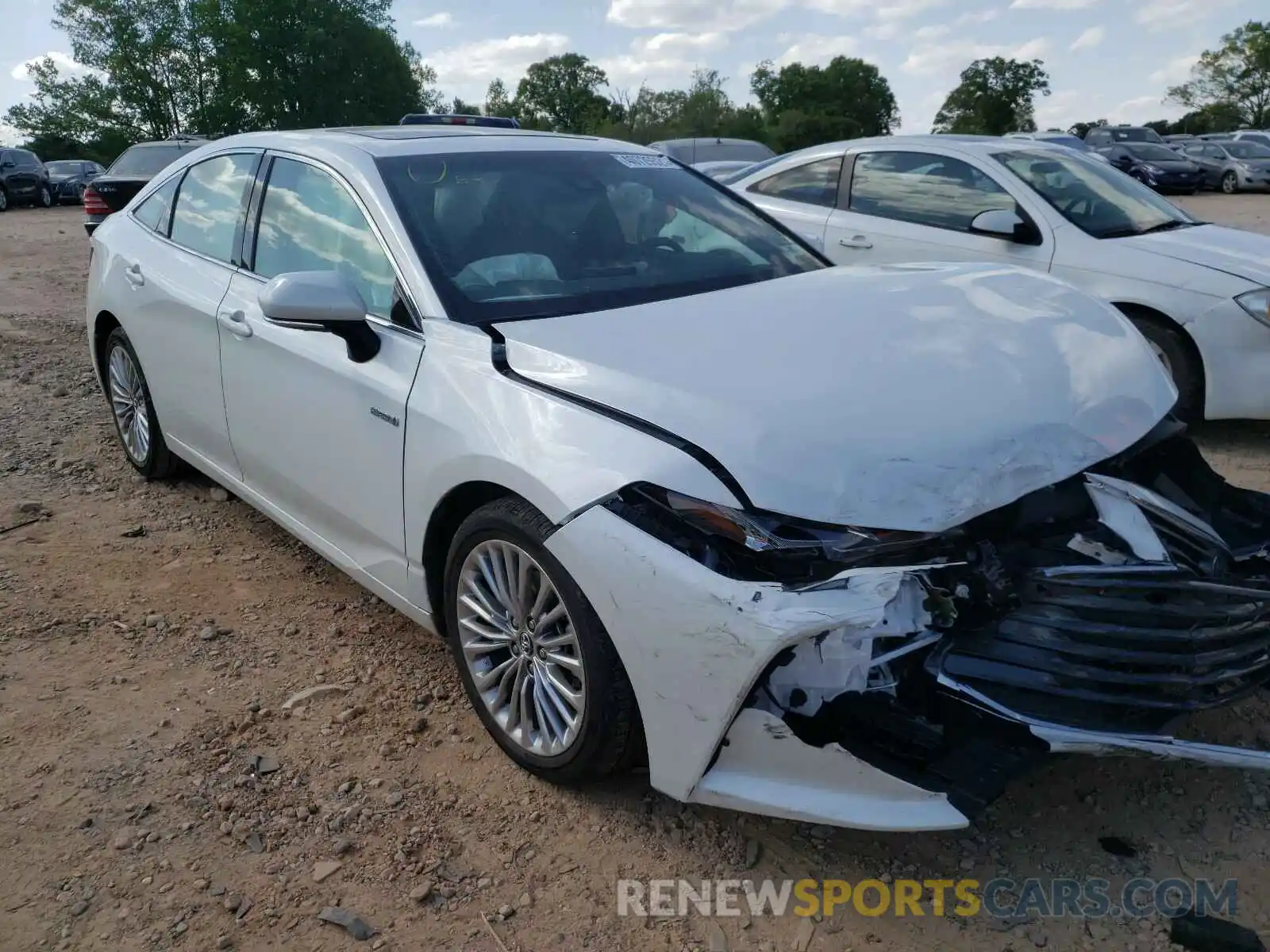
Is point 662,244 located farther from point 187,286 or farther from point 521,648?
point 187,286

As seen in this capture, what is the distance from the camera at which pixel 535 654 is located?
2574mm

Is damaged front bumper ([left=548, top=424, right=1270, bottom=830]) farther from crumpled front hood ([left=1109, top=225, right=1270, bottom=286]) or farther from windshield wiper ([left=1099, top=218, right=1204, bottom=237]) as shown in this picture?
windshield wiper ([left=1099, top=218, right=1204, bottom=237])

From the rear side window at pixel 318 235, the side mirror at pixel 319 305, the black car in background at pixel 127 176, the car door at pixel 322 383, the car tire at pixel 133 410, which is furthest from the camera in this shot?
the black car in background at pixel 127 176

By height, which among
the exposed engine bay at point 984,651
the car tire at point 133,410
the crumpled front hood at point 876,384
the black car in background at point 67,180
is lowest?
the black car in background at point 67,180

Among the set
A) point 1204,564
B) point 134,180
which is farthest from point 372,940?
point 134,180

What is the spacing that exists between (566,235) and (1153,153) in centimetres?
2880

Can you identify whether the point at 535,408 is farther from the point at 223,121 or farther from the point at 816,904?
the point at 223,121

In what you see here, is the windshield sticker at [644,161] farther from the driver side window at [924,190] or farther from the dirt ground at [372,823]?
the driver side window at [924,190]

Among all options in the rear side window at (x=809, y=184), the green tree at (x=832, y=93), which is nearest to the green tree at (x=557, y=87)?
the green tree at (x=832, y=93)

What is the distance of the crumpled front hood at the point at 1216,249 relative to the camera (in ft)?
16.5

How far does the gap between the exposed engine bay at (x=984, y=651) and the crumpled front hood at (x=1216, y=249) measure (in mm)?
3494

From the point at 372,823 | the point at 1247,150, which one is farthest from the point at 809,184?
the point at 1247,150

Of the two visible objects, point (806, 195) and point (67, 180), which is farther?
point (67, 180)

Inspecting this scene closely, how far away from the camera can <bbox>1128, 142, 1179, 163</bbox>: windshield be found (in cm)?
2661
